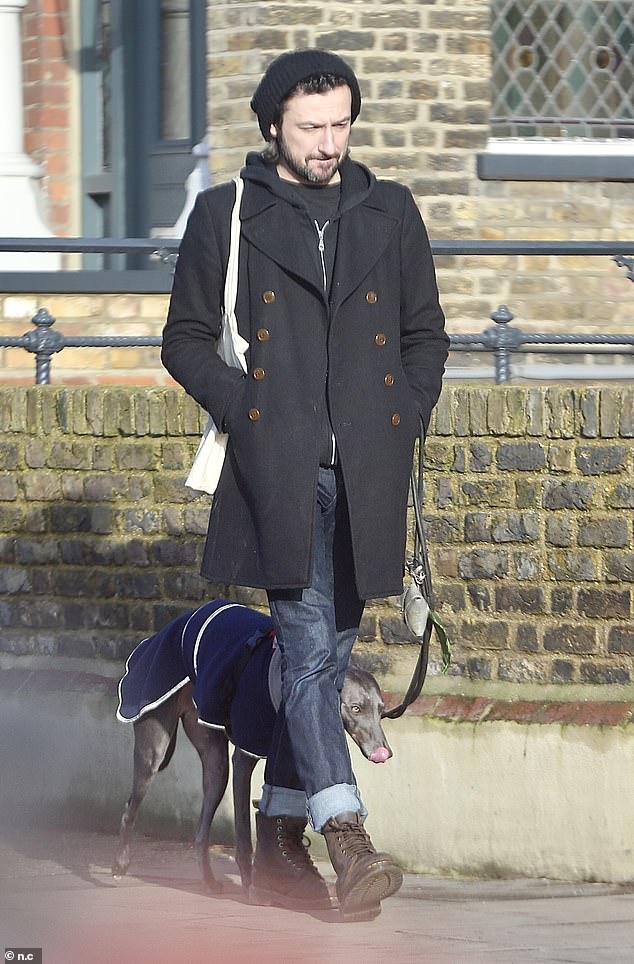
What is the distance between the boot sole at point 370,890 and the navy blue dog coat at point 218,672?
2.52ft

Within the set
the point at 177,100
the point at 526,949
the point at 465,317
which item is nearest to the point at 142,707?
the point at 526,949

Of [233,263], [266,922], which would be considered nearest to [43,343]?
[233,263]

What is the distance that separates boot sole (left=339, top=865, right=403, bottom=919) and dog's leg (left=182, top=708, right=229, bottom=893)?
4.61 feet

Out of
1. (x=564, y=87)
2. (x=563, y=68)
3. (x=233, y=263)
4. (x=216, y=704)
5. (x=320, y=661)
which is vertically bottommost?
(x=216, y=704)

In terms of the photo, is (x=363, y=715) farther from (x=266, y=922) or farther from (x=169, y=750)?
(x=169, y=750)

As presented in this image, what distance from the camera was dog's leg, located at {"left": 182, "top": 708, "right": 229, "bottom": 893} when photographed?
6156 mm

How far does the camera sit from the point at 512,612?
Answer: 6691mm

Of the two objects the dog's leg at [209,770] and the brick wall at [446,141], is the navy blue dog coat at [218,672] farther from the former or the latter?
the brick wall at [446,141]

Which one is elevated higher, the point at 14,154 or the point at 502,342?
the point at 502,342

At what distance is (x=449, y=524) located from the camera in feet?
22.3

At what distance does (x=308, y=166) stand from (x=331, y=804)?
166 cm

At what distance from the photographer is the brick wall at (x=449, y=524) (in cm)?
655

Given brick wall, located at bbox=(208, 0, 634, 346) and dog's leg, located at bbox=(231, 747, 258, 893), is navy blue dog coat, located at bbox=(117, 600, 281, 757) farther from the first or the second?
brick wall, located at bbox=(208, 0, 634, 346)

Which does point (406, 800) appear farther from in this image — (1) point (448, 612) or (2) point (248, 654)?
(2) point (248, 654)
